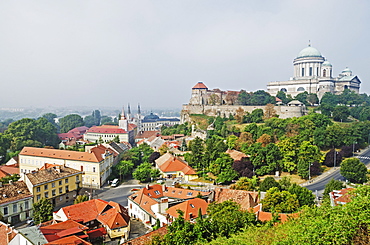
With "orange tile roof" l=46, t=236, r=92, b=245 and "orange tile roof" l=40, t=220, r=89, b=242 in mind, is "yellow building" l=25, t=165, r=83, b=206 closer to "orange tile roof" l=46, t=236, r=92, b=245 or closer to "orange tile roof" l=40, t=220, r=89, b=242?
"orange tile roof" l=40, t=220, r=89, b=242

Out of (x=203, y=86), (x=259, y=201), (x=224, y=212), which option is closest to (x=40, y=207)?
(x=224, y=212)

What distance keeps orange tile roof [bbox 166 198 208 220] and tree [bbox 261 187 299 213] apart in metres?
4.76

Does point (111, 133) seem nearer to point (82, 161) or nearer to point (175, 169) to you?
point (82, 161)

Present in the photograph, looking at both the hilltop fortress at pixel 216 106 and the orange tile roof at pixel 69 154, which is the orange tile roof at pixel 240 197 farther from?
the hilltop fortress at pixel 216 106

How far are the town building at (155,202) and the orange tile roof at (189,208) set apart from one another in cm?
58

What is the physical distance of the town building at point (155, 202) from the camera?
2265cm

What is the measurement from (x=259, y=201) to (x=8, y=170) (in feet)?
112

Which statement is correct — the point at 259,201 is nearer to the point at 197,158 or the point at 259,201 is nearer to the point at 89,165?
the point at 197,158

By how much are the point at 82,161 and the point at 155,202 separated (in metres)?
17.3

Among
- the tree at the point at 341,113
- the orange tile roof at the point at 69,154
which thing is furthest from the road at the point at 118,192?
the tree at the point at 341,113

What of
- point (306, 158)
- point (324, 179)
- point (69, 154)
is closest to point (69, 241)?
point (69, 154)

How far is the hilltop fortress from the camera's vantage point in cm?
6569

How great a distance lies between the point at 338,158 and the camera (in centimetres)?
4103

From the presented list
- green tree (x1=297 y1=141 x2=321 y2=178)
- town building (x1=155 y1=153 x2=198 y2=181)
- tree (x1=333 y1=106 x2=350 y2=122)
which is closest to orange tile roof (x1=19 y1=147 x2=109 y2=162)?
town building (x1=155 y1=153 x2=198 y2=181)
